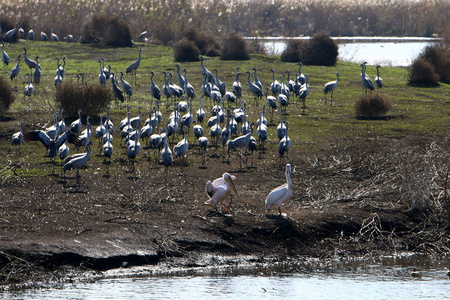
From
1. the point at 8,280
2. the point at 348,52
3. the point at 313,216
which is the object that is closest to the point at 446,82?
the point at 348,52

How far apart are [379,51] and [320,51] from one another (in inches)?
587

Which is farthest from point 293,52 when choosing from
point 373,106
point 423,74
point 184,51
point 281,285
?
point 281,285

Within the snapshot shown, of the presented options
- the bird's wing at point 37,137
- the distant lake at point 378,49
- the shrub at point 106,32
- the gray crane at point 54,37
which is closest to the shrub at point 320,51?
the distant lake at point 378,49

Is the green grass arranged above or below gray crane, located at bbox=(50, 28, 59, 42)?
below

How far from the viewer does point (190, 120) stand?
19.7 metres

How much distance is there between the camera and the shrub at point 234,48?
3481 cm

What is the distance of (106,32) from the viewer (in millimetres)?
38125

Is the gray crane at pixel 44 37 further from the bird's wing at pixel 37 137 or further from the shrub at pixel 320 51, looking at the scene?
the bird's wing at pixel 37 137

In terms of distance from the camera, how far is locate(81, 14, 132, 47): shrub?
37.8 metres

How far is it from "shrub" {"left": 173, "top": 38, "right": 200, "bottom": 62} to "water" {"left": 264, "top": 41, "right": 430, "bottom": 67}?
270 inches

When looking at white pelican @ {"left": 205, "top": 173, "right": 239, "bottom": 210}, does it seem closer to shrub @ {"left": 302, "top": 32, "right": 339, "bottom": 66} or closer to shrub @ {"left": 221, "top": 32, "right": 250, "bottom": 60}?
shrub @ {"left": 221, "top": 32, "right": 250, "bottom": 60}

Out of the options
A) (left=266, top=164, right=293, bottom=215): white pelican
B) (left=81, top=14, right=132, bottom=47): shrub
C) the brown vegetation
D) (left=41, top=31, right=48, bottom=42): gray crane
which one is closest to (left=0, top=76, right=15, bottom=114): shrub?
(left=266, top=164, right=293, bottom=215): white pelican

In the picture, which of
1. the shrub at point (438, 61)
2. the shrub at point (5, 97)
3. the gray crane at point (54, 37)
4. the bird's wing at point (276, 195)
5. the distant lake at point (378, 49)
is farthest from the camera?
the distant lake at point (378, 49)

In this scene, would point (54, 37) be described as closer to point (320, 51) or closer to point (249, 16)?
point (320, 51)
